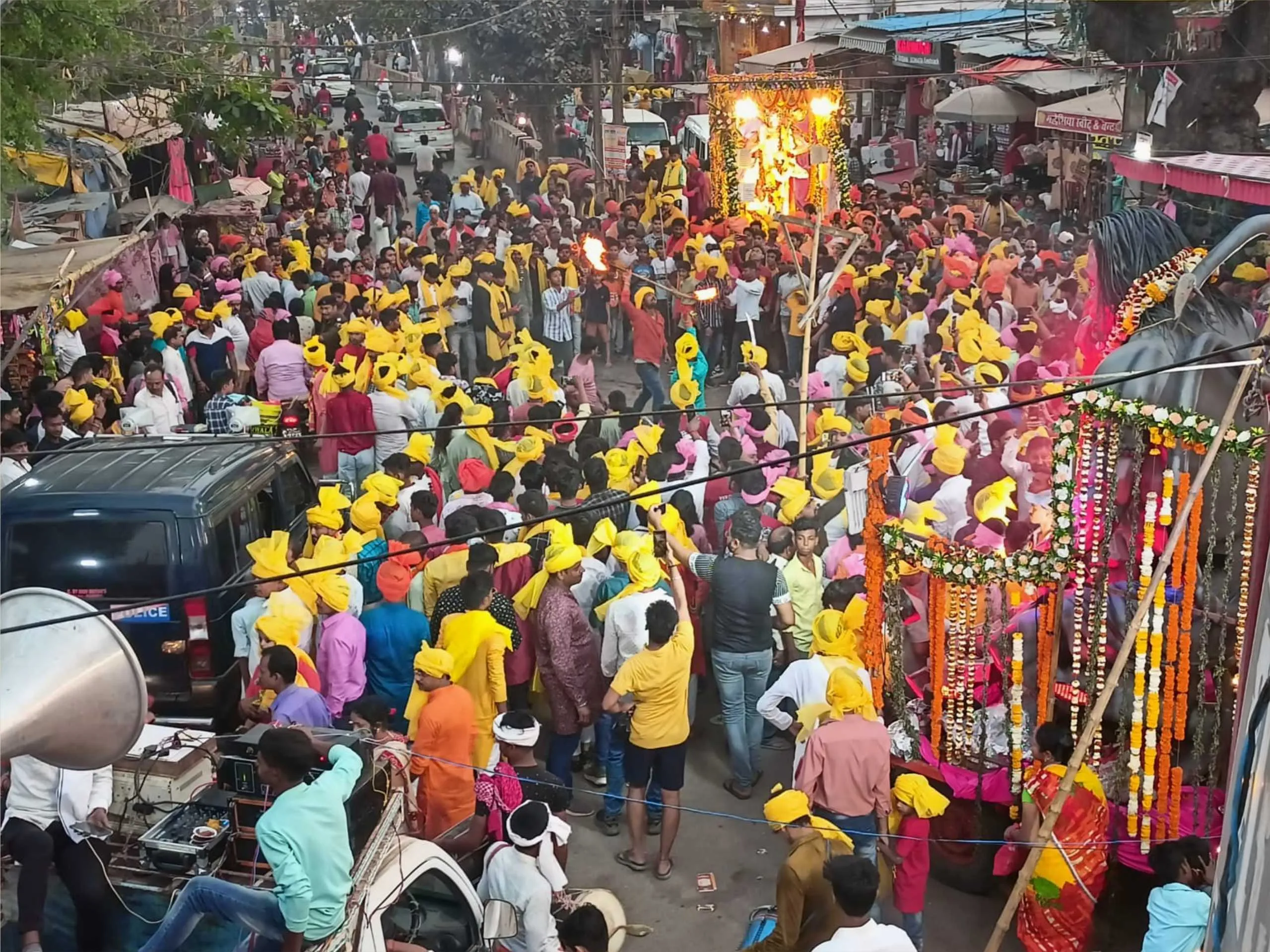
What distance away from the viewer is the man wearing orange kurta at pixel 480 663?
266 inches

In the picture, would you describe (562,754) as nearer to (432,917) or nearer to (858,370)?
(432,917)

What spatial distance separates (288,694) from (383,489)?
238cm

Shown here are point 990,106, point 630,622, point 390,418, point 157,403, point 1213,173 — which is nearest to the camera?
point 630,622

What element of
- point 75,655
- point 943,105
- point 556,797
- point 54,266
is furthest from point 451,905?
point 943,105

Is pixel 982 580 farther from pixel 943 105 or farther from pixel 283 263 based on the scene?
pixel 943 105

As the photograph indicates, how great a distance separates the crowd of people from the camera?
19.8 ft

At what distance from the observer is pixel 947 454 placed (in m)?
8.51

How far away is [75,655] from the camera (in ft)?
9.97

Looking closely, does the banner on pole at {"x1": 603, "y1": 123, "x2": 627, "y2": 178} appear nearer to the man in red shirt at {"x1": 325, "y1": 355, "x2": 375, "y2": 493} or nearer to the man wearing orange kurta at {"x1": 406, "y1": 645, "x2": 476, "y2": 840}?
the man in red shirt at {"x1": 325, "y1": 355, "x2": 375, "y2": 493}

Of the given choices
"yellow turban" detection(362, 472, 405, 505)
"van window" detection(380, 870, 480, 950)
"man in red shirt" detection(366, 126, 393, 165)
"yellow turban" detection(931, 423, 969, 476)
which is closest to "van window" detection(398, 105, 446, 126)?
"man in red shirt" detection(366, 126, 393, 165)

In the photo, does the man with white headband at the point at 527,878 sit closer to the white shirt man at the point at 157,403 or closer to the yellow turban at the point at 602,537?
the yellow turban at the point at 602,537

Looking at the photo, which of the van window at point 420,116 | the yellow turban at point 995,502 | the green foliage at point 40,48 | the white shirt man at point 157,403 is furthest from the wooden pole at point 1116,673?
the van window at point 420,116

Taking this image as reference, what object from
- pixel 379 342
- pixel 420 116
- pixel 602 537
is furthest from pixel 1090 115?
pixel 420 116

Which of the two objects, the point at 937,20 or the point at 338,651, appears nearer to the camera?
the point at 338,651
